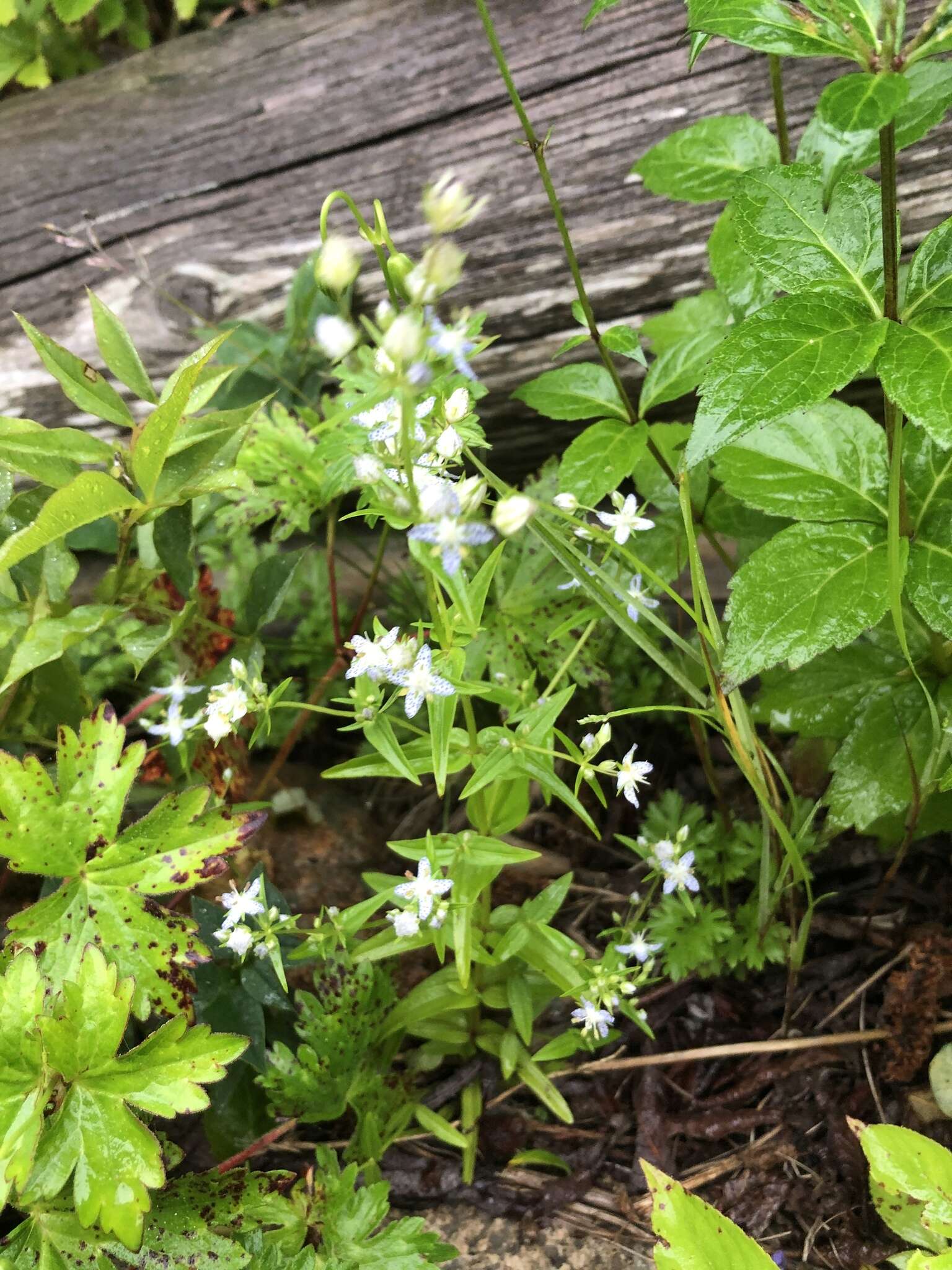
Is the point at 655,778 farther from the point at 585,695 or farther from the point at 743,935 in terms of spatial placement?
the point at 743,935

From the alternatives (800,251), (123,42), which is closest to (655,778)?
(800,251)

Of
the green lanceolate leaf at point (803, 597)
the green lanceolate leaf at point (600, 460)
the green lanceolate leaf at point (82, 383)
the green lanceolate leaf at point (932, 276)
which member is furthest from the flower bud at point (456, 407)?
the green lanceolate leaf at point (82, 383)

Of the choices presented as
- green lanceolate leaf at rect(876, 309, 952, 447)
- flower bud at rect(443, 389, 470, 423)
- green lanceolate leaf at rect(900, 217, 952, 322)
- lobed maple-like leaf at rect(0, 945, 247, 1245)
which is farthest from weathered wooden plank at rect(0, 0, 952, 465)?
lobed maple-like leaf at rect(0, 945, 247, 1245)

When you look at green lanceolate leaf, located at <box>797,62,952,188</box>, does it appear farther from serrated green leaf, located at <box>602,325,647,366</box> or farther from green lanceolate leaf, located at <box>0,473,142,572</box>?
green lanceolate leaf, located at <box>0,473,142,572</box>

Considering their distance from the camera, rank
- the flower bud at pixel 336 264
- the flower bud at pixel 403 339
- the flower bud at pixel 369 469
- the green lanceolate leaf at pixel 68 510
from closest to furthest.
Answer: the flower bud at pixel 403 339, the flower bud at pixel 336 264, the flower bud at pixel 369 469, the green lanceolate leaf at pixel 68 510

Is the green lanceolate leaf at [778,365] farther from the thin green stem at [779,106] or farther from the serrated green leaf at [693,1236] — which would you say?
the serrated green leaf at [693,1236]

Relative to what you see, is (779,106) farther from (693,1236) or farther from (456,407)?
(693,1236)
